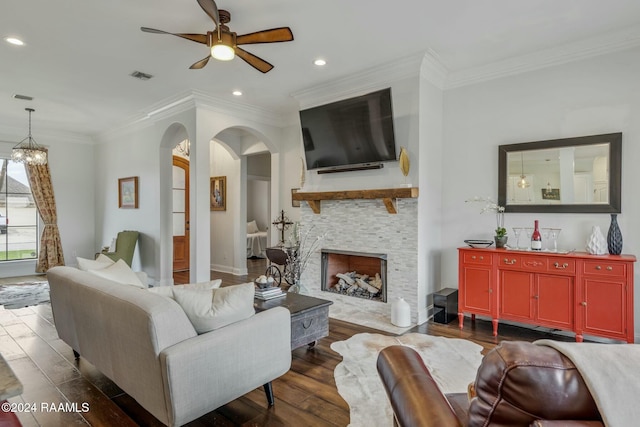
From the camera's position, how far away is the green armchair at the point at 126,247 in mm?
6352

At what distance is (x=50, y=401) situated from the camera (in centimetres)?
238

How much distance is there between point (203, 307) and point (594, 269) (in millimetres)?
3347

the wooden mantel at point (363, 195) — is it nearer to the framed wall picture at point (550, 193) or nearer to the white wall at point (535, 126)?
the white wall at point (535, 126)

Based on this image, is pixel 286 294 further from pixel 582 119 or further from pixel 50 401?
pixel 582 119

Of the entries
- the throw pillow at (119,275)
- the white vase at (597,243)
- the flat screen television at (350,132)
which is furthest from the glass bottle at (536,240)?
the throw pillow at (119,275)

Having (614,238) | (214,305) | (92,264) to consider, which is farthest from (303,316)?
(614,238)

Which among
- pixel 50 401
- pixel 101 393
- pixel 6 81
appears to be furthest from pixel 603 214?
pixel 6 81

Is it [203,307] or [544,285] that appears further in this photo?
[544,285]

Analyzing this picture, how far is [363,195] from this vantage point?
4363 millimetres

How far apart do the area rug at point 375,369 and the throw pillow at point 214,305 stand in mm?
945

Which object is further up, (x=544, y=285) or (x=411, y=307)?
(x=544, y=285)

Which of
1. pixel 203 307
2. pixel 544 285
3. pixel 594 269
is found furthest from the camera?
pixel 544 285

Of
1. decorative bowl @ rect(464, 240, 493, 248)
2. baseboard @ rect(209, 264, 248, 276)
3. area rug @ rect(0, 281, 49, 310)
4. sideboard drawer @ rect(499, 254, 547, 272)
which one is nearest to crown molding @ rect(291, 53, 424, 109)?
decorative bowl @ rect(464, 240, 493, 248)

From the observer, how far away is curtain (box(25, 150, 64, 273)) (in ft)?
23.3
